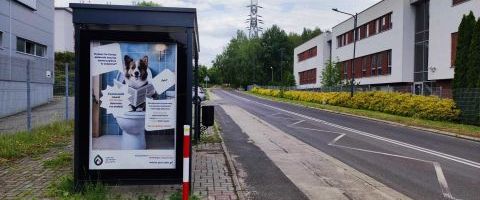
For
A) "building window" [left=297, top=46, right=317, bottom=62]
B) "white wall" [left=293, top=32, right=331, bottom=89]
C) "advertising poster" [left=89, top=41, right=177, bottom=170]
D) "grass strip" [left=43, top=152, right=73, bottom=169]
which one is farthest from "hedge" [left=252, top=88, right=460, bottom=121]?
"building window" [left=297, top=46, right=317, bottom=62]

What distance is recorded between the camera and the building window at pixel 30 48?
94.2ft

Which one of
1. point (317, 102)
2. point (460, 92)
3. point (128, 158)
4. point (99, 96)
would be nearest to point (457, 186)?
point (128, 158)

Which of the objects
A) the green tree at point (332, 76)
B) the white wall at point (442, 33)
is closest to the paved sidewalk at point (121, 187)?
the white wall at point (442, 33)

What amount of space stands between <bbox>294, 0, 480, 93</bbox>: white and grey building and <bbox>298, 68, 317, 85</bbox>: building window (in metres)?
17.2

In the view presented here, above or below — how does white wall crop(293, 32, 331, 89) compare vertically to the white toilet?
above

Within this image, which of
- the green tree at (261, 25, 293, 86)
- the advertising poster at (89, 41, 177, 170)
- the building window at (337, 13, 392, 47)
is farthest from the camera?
the green tree at (261, 25, 293, 86)

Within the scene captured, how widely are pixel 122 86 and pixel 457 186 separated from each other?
19.8 ft

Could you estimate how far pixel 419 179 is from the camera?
31.9 ft

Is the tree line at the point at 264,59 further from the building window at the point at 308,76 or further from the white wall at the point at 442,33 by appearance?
the white wall at the point at 442,33

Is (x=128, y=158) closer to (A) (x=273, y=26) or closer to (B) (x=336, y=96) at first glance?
(B) (x=336, y=96)

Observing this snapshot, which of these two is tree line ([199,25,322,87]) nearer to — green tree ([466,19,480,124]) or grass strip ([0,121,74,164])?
green tree ([466,19,480,124])

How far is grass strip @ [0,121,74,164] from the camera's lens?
1100cm

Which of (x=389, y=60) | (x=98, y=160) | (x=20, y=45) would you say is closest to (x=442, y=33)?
(x=389, y=60)

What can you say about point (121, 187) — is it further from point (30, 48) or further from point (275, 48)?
point (275, 48)
